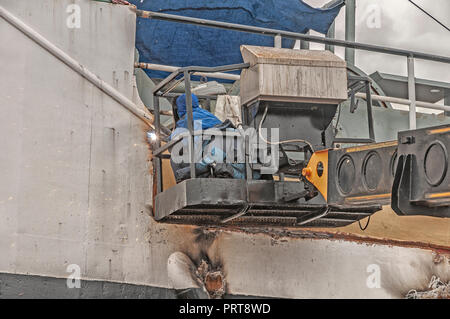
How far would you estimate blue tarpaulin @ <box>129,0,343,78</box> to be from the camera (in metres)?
8.34

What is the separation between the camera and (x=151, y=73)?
8516 millimetres

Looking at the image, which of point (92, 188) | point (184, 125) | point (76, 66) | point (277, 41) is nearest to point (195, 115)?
point (184, 125)

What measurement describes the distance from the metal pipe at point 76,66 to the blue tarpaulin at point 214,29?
169cm

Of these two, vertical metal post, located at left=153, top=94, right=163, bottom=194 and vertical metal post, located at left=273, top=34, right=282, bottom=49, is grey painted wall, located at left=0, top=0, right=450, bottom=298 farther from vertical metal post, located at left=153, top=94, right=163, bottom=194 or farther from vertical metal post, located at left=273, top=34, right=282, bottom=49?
vertical metal post, located at left=273, top=34, right=282, bottom=49

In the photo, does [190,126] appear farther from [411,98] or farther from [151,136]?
[411,98]

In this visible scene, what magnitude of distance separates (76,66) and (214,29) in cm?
233

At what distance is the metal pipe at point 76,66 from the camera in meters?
6.47

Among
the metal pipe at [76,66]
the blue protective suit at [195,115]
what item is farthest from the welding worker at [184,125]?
the metal pipe at [76,66]

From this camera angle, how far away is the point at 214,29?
332 inches

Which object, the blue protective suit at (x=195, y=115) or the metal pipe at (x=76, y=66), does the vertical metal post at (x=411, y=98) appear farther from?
the metal pipe at (x=76, y=66)

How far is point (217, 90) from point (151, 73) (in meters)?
1.64

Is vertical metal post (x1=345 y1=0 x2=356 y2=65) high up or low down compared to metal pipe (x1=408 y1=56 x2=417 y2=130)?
up

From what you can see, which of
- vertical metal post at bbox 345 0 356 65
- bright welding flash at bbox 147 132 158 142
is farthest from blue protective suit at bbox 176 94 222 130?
vertical metal post at bbox 345 0 356 65

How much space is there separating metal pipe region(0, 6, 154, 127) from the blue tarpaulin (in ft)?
5.56
